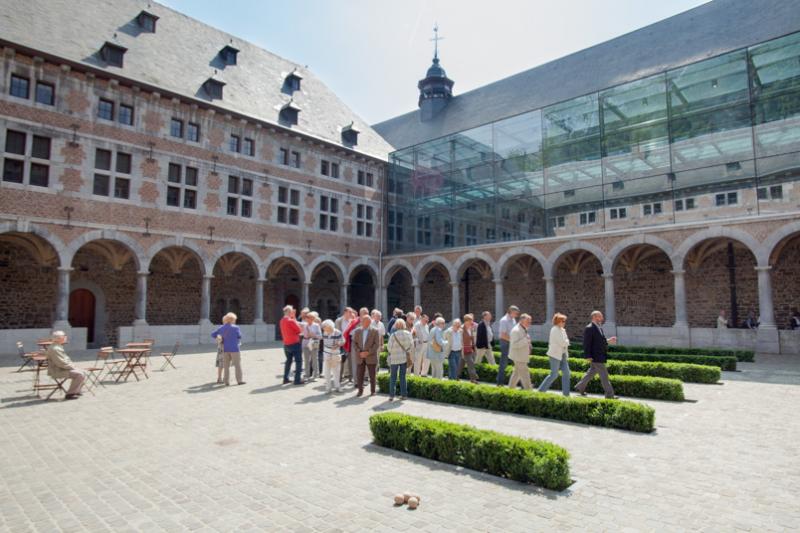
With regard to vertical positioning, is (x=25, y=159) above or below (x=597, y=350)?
above

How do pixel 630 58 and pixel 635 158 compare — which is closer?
pixel 635 158

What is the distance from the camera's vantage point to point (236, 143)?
2181cm

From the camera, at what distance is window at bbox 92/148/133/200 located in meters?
17.6

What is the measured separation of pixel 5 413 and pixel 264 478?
543cm

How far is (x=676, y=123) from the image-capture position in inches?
746

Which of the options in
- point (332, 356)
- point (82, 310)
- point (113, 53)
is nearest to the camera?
point (332, 356)

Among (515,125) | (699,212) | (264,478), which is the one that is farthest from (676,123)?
(264,478)

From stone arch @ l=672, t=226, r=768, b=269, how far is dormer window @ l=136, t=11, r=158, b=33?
24122 millimetres

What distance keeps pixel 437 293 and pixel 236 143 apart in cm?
1489

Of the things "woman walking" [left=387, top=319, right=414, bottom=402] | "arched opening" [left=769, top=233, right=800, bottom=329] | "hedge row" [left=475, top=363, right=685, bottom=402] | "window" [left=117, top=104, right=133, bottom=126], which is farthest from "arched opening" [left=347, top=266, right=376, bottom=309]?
"woman walking" [left=387, top=319, right=414, bottom=402]

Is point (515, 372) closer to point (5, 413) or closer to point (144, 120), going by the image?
point (5, 413)

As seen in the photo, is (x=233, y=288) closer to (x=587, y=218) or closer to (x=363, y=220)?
(x=363, y=220)

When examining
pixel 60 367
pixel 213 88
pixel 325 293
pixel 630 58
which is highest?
pixel 630 58

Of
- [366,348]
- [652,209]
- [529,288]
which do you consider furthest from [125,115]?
[652,209]
